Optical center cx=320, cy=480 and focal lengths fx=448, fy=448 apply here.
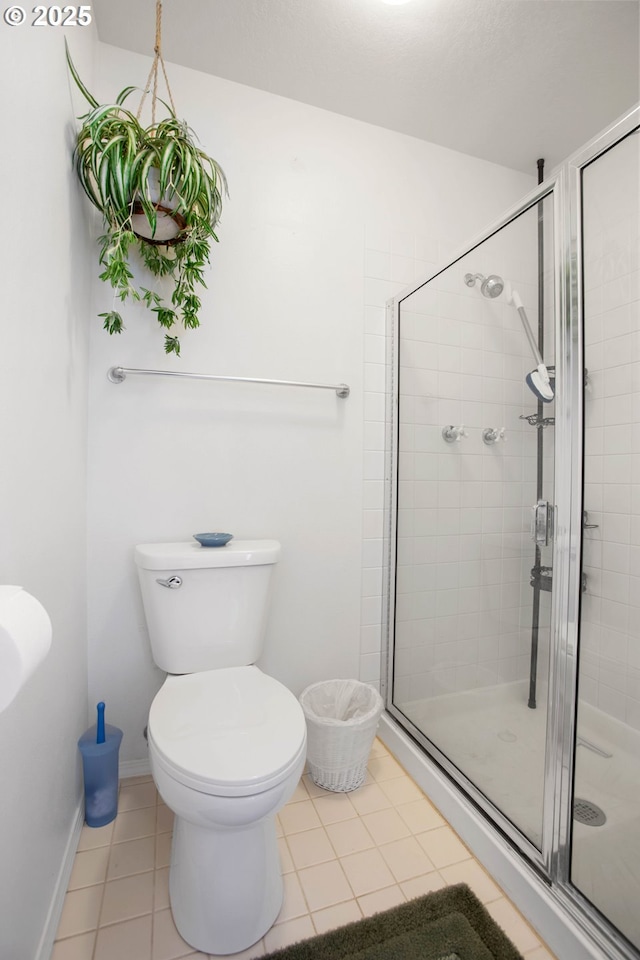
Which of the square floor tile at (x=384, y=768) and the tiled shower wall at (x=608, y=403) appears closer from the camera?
the tiled shower wall at (x=608, y=403)

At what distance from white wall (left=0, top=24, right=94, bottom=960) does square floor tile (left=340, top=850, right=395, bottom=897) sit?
686 mm

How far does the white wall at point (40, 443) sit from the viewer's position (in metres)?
0.74

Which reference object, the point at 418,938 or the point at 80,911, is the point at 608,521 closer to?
the point at 418,938

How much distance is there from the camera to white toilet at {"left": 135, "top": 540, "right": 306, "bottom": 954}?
0.88 m

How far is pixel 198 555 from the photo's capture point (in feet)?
4.28

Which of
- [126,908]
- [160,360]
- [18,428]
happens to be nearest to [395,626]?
[126,908]

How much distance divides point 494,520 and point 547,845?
0.78 m

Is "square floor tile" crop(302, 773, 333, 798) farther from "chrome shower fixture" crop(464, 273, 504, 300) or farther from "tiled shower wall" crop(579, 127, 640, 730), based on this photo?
"chrome shower fixture" crop(464, 273, 504, 300)

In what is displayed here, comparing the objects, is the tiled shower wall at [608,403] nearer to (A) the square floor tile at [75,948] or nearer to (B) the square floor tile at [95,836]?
(A) the square floor tile at [75,948]

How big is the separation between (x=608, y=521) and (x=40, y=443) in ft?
4.13

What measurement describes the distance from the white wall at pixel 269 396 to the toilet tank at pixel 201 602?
181 millimetres

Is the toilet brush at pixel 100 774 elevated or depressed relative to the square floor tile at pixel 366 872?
elevated

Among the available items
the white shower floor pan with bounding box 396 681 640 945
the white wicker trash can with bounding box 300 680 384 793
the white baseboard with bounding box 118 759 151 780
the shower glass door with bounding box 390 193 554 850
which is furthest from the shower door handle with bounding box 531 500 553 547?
the white baseboard with bounding box 118 759 151 780

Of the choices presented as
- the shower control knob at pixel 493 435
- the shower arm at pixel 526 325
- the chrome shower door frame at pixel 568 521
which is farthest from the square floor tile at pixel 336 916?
the shower arm at pixel 526 325
